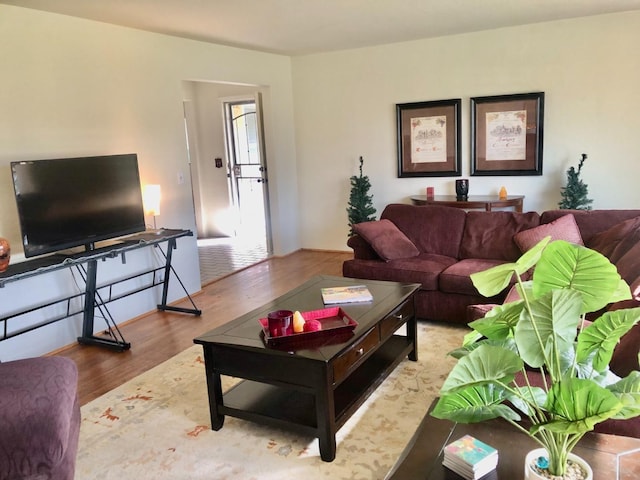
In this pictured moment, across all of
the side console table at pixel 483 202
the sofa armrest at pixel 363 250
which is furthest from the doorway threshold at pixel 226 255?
the side console table at pixel 483 202

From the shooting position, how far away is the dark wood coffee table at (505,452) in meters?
1.41

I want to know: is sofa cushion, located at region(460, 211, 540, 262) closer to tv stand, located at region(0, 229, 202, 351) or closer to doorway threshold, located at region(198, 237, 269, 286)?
tv stand, located at region(0, 229, 202, 351)

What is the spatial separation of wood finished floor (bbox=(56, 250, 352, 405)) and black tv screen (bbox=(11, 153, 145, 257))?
2.62 feet

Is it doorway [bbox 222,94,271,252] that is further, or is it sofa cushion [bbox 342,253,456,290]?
doorway [bbox 222,94,271,252]

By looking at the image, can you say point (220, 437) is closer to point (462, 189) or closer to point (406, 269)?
point (406, 269)

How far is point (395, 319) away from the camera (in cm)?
300

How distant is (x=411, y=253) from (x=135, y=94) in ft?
8.92

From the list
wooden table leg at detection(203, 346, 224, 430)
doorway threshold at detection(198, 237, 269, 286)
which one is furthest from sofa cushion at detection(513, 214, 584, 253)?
doorway threshold at detection(198, 237, 269, 286)

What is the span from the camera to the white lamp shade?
435cm

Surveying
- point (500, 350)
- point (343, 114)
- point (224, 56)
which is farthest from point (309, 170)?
point (500, 350)

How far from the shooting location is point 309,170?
6656mm

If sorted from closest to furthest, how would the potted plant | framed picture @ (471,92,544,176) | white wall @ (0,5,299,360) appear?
the potted plant < white wall @ (0,5,299,360) < framed picture @ (471,92,544,176)

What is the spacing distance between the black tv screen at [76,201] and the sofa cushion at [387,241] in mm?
1847

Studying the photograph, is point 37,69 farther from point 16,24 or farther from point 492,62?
point 492,62
